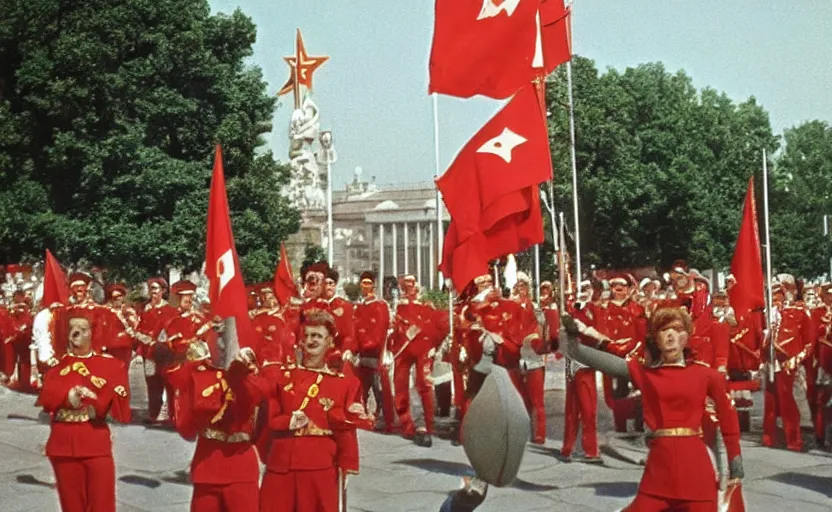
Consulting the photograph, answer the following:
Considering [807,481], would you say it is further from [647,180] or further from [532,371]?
[647,180]

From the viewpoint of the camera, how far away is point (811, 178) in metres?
73.4

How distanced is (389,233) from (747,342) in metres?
70.5

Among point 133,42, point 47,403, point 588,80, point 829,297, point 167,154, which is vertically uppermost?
point 588,80

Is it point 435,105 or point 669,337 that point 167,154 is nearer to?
point 435,105

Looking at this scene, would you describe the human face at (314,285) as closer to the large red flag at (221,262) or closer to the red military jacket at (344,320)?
the red military jacket at (344,320)

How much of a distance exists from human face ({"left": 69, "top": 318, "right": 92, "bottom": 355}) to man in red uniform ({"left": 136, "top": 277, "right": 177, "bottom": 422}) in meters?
9.07

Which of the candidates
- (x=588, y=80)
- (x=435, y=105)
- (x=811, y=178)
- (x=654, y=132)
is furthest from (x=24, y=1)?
(x=811, y=178)

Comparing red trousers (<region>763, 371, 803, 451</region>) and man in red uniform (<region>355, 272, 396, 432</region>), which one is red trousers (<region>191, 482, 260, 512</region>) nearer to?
man in red uniform (<region>355, 272, 396, 432</region>)

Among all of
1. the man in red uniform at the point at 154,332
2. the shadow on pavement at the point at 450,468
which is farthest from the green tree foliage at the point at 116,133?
the shadow on pavement at the point at 450,468

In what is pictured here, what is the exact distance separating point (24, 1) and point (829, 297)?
2429 cm

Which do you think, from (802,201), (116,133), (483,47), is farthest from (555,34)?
(802,201)

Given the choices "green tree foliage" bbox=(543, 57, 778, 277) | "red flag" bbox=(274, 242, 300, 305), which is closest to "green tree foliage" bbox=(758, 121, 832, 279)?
"green tree foliage" bbox=(543, 57, 778, 277)

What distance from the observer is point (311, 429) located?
7.81 metres

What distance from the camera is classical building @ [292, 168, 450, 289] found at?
8375 cm
